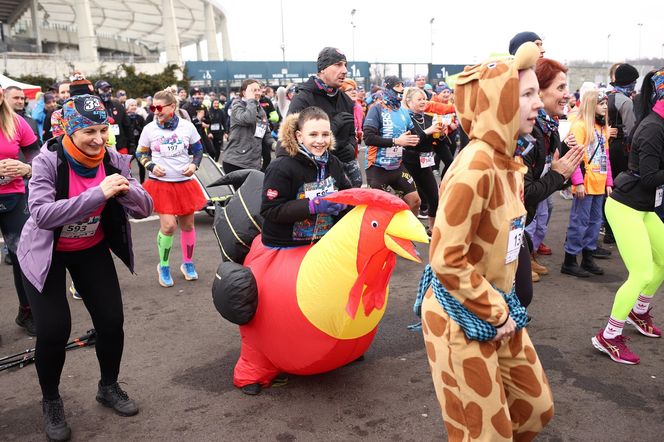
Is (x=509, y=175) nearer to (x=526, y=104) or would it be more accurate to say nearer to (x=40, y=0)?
(x=526, y=104)

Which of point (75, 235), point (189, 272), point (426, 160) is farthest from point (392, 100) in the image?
point (75, 235)

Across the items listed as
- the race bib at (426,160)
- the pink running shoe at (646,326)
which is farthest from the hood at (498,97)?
the race bib at (426,160)

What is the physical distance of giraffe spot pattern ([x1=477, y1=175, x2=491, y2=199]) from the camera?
2.30 meters

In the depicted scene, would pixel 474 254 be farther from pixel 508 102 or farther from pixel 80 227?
pixel 80 227

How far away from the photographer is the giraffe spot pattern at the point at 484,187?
2.30m

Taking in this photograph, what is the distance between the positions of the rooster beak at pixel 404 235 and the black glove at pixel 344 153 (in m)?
1.74

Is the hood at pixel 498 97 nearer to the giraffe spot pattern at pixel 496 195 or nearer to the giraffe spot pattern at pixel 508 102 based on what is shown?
the giraffe spot pattern at pixel 508 102

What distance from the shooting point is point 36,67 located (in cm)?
4303

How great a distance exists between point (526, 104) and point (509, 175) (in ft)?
0.96

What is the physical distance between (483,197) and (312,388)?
2358 millimetres

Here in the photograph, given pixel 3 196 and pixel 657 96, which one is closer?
pixel 657 96

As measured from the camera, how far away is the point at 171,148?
254 inches

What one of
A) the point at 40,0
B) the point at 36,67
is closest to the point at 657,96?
the point at 36,67

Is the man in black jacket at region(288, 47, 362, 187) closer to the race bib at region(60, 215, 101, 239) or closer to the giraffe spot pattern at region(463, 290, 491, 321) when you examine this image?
the race bib at region(60, 215, 101, 239)
